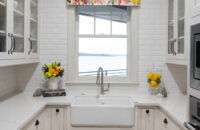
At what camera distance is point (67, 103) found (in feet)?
7.06

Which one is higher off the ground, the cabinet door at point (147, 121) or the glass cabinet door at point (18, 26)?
the glass cabinet door at point (18, 26)

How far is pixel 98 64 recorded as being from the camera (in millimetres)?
2875

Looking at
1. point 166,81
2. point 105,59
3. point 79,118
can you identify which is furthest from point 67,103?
point 166,81

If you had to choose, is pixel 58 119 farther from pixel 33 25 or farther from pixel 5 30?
pixel 33 25

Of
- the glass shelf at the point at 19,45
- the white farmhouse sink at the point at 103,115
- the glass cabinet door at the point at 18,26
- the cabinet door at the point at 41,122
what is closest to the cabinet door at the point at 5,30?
the glass cabinet door at the point at 18,26

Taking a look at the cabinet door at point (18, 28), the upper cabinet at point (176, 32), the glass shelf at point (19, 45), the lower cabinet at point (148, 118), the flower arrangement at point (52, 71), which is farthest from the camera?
the flower arrangement at point (52, 71)

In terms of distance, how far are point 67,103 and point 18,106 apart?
0.50 metres

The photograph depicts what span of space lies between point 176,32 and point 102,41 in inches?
41.2

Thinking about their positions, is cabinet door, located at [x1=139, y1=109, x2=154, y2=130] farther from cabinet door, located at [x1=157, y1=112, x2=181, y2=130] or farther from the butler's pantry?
cabinet door, located at [x1=157, y1=112, x2=181, y2=130]

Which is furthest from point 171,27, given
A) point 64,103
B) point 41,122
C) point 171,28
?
point 41,122

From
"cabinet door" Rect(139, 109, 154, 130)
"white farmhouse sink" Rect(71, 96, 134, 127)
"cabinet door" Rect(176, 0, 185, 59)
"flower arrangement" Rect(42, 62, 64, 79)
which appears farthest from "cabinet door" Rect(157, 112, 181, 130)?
"flower arrangement" Rect(42, 62, 64, 79)

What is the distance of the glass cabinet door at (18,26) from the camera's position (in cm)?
190

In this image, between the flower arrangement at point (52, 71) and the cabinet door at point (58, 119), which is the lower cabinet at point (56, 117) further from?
→ the flower arrangement at point (52, 71)

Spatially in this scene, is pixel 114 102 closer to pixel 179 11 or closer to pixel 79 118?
pixel 79 118
